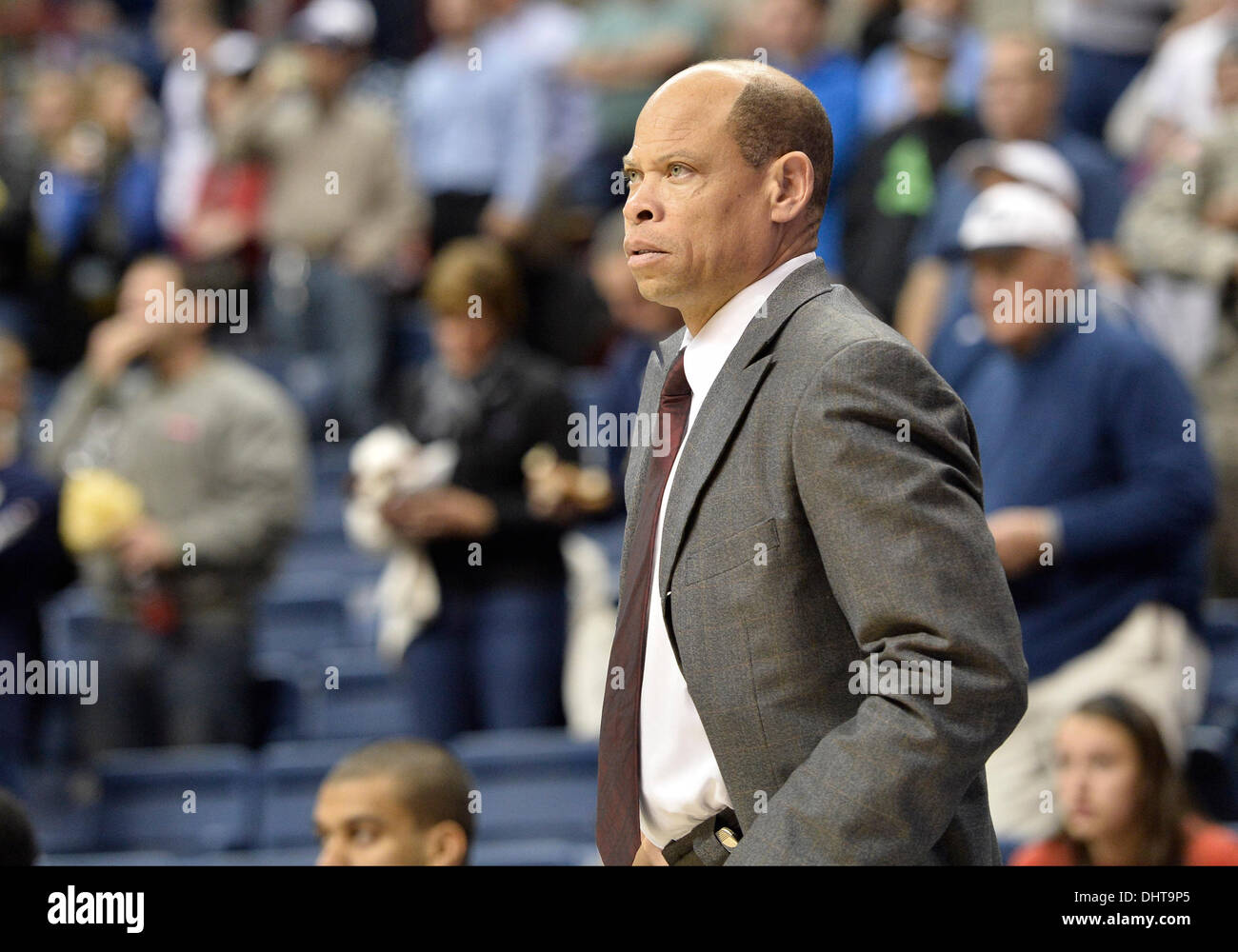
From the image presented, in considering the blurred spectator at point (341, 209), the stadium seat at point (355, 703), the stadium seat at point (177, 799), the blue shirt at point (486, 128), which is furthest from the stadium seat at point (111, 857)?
the blue shirt at point (486, 128)

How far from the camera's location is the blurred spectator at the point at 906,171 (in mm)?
5176

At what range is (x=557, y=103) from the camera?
21.4 ft

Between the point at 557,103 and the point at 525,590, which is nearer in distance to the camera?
the point at 525,590

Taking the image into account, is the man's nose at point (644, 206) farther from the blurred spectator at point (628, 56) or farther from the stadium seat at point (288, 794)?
the blurred spectator at point (628, 56)

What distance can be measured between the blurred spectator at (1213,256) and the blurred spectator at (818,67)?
3.22 feet

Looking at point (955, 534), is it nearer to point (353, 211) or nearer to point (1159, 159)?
point (1159, 159)

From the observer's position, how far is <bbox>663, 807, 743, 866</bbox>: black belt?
169 cm

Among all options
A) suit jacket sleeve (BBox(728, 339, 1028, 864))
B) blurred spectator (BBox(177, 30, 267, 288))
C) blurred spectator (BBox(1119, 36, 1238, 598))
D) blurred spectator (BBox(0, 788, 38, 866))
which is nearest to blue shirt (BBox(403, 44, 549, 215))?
blurred spectator (BBox(177, 30, 267, 288))

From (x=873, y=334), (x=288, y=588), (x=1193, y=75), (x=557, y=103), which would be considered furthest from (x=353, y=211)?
(x=873, y=334)

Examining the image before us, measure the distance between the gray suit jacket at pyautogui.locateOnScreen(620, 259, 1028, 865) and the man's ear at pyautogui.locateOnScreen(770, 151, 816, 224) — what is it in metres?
0.07

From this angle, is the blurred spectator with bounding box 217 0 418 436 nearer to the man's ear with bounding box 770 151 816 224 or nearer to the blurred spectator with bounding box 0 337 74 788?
the blurred spectator with bounding box 0 337 74 788

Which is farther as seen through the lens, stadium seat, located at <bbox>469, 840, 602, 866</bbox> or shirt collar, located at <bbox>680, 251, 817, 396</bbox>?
stadium seat, located at <bbox>469, 840, 602, 866</bbox>

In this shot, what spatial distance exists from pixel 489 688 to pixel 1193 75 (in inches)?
113

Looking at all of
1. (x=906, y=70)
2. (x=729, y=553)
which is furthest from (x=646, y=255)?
(x=906, y=70)
